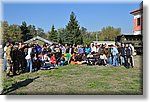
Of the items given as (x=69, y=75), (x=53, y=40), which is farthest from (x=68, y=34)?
(x=69, y=75)

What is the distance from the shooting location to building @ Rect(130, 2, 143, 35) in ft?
17.0

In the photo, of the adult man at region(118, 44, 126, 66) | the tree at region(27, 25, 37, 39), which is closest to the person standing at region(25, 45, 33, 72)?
the tree at region(27, 25, 37, 39)

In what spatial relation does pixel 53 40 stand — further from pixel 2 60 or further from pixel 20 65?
pixel 2 60

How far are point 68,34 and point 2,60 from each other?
142 centimetres

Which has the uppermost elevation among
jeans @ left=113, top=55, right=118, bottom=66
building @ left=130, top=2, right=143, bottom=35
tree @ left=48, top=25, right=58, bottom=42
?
building @ left=130, top=2, right=143, bottom=35

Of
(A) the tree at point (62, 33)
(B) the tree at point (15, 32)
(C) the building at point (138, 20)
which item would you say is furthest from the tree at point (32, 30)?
(C) the building at point (138, 20)

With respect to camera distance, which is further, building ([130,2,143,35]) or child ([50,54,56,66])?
child ([50,54,56,66])

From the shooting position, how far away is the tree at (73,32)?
543 cm

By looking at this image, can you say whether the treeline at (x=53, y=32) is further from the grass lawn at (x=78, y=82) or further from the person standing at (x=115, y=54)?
the person standing at (x=115, y=54)

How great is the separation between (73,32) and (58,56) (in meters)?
1.74

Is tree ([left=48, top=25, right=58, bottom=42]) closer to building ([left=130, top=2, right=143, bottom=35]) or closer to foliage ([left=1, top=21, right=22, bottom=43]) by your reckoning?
foliage ([left=1, top=21, right=22, bottom=43])

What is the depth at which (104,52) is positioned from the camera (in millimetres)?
7543

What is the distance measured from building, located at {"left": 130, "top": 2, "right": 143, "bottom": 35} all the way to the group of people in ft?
2.21

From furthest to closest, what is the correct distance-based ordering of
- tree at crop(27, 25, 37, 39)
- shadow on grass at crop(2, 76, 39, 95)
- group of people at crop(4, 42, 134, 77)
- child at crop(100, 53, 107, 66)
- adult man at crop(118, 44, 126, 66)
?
child at crop(100, 53, 107, 66) → adult man at crop(118, 44, 126, 66) → group of people at crop(4, 42, 134, 77) → tree at crop(27, 25, 37, 39) → shadow on grass at crop(2, 76, 39, 95)
